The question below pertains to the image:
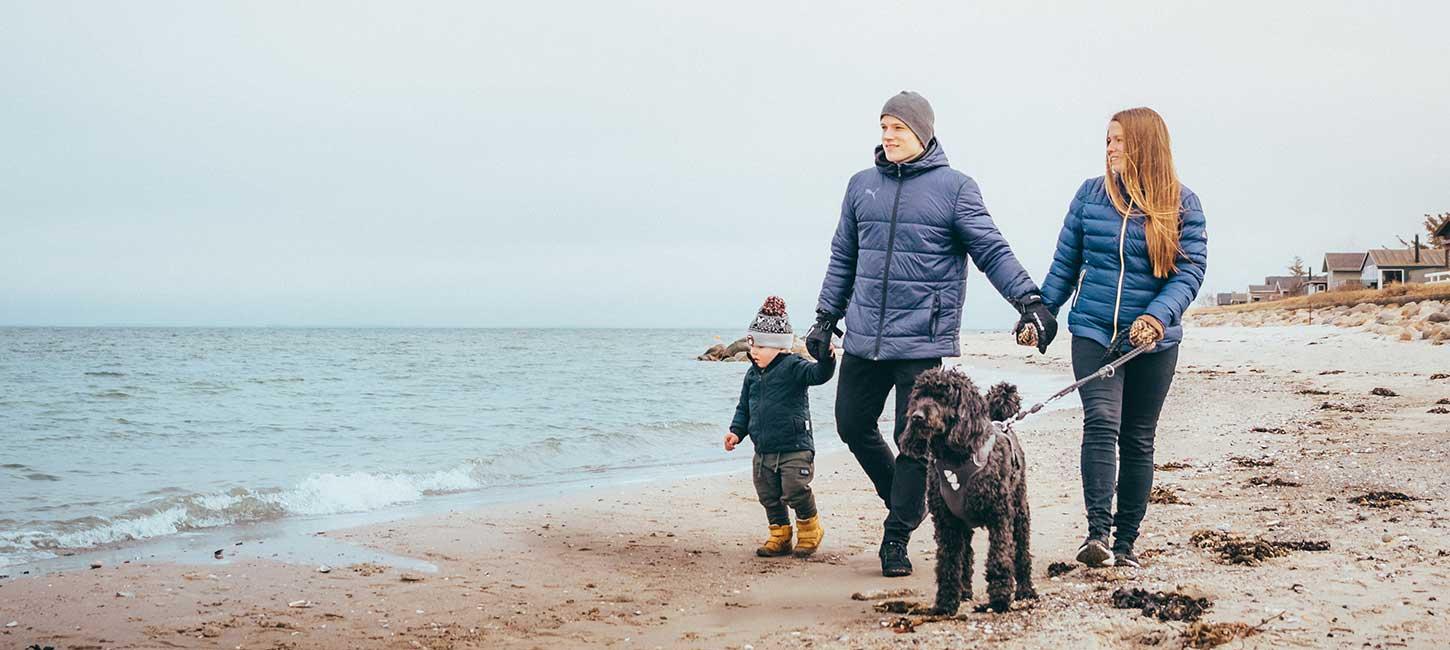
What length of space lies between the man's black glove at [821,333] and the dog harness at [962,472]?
46.8 inches

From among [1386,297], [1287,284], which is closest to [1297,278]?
[1287,284]

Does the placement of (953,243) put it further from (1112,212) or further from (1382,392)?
(1382,392)

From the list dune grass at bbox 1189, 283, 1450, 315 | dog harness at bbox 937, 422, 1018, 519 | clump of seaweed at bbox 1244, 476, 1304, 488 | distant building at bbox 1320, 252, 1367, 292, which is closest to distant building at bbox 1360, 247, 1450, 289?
distant building at bbox 1320, 252, 1367, 292

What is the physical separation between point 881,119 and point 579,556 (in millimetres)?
3054

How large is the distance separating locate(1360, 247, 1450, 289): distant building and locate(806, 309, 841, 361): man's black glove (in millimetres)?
68571

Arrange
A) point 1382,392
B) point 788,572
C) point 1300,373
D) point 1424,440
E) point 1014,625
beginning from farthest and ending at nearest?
point 1300,373 < point 1382,392 < point 1424,440 < point 788,572 < point 1014,625

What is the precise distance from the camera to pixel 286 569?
5.89 meters

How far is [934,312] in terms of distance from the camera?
16.2 feet

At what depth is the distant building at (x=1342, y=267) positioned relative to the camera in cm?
7512

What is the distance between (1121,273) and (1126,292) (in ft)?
0.30

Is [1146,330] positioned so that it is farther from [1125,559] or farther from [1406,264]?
[1406,264]

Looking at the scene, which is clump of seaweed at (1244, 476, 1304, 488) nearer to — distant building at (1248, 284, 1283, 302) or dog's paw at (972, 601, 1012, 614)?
dog's paw at (972, 601, 1012, 614)

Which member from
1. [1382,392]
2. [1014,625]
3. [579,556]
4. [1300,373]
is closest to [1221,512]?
[1014,625]

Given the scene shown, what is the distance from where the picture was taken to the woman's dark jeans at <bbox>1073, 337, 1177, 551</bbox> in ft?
16.4
